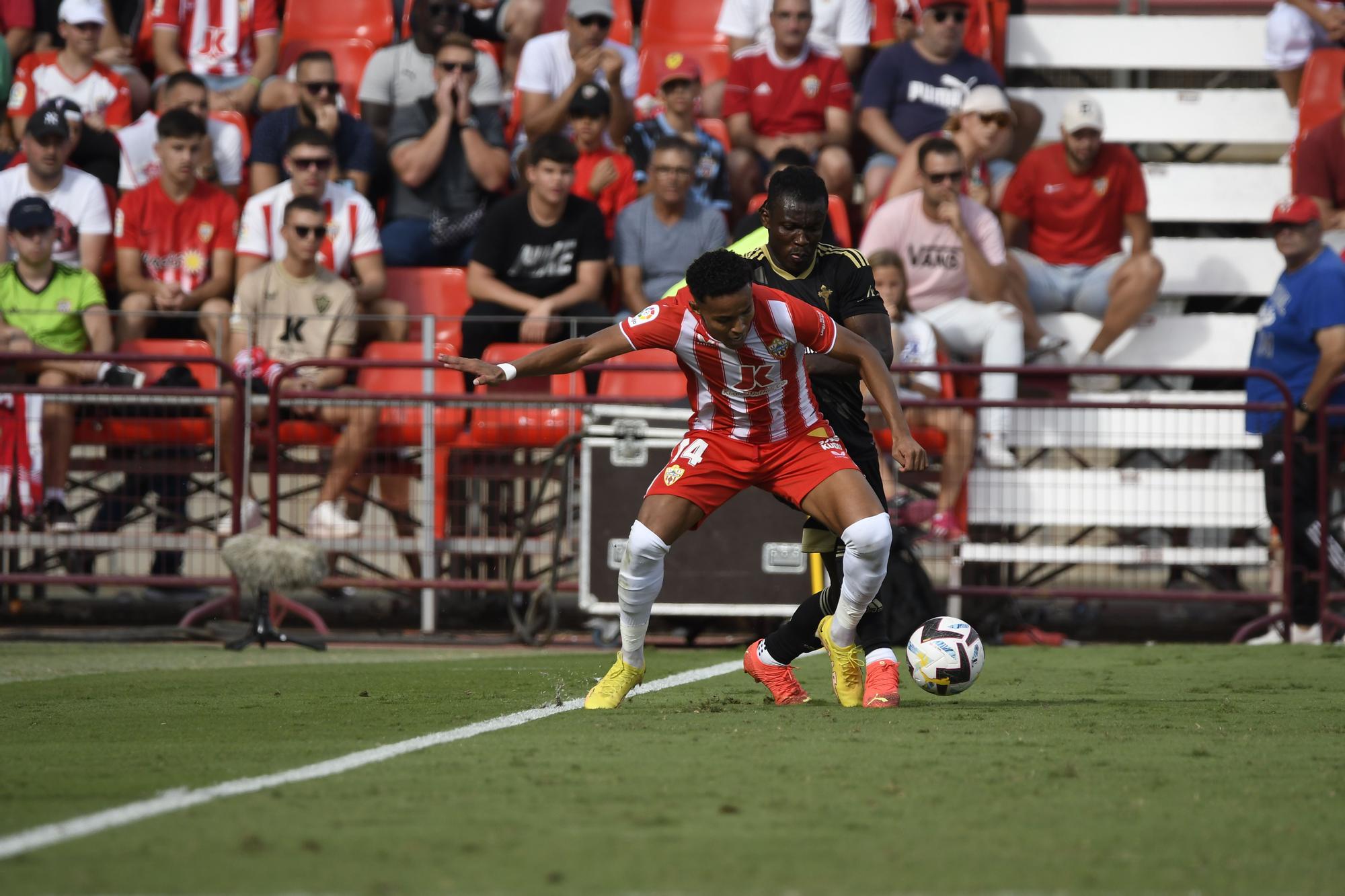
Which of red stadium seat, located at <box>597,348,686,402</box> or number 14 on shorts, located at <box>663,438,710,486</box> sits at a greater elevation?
red stadium seat, located at <box>597,348,686,402</box>

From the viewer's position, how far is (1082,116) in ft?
42.9

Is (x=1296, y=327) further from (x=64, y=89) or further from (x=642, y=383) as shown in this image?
(x=64, y=89)

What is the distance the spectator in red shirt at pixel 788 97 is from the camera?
1355cm

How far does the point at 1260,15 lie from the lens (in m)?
15.6

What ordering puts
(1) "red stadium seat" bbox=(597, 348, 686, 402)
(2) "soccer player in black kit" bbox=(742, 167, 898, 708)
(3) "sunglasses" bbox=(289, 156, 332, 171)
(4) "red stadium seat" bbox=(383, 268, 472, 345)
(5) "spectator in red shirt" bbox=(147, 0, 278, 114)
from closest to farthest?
(2) "soccer player in black kit" bbox=(742, 167, 898, 708) < (1) "red stadium seat" bbox=(597, 348, 686, 402) < (3) "sunglasses" bbox=(289, 156, 332, 171) < (4) "red stadium seat" bbox=(383, 268, 472, 345) < (5) "spectator in red shirt" bbox=(147, 0, 278, 114)

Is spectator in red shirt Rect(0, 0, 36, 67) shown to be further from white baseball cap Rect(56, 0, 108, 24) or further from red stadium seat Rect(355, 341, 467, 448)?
red stadium seat Rect(355, 341, 467, 448)

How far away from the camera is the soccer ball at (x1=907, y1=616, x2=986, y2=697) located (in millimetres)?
7297

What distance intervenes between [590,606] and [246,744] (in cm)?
497

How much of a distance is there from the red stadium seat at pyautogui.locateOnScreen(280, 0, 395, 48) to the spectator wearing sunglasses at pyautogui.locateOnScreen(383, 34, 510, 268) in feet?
6.42

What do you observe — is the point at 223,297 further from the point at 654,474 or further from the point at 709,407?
the point at 709,407

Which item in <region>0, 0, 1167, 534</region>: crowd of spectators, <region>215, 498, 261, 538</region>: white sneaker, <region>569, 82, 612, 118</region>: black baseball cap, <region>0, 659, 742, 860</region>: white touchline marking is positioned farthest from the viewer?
<region>569, 82, 612, 118</region>: black baseball cap

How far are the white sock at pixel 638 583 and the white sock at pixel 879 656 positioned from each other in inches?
38.5

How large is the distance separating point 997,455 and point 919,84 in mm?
3599

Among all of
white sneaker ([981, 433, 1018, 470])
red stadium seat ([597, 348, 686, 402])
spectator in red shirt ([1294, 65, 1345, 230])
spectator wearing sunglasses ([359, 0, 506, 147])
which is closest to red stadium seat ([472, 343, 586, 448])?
red stadium seat ([597, 348, 686, 402])
